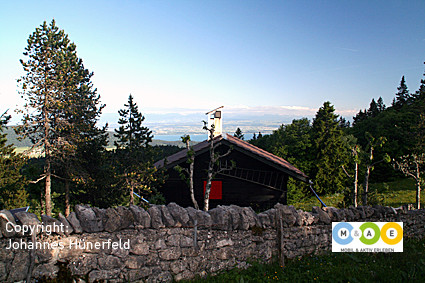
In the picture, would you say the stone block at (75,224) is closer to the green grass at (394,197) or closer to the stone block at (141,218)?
the stone block at (141,218)

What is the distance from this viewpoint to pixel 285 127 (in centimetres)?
4075

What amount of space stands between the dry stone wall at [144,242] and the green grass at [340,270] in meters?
0.31

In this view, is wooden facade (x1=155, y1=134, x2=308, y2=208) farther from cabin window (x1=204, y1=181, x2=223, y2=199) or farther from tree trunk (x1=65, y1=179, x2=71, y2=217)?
tree trunk (x1=65, y1=179, x2=71, y2=217)

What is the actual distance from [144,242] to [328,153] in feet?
108

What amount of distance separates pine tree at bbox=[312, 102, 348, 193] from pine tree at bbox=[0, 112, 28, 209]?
31486 mm

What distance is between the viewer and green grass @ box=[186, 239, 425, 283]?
6.98m

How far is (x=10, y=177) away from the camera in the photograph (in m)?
16.8

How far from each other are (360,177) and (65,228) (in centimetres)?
3962

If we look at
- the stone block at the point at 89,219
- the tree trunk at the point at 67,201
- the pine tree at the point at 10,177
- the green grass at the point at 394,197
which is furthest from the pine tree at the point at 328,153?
the stone block at the point at 89,219

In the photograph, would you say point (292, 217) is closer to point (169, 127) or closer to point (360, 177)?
point (169, 127)

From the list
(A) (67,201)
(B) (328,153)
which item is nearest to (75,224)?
(A) (67,201)

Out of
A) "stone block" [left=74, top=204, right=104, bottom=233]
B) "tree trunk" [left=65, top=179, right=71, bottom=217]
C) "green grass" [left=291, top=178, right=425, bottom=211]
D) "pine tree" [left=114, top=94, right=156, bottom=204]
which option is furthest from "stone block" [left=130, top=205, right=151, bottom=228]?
"green grass" [left=291, top=178, right=425, bottom=211]

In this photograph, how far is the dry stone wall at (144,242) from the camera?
5.45m

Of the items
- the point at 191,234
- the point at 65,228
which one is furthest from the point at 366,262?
the point at 65,228
